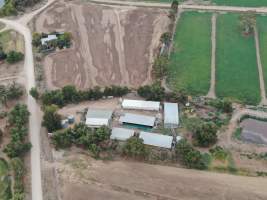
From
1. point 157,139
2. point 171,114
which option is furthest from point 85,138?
point 171,114

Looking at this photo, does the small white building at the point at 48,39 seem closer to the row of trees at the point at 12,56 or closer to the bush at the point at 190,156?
the row of trees at the point at 12,56

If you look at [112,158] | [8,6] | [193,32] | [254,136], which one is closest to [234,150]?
[254,136]

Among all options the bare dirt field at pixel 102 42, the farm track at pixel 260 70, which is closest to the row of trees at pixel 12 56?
the bare dirt field at pixel 102 42

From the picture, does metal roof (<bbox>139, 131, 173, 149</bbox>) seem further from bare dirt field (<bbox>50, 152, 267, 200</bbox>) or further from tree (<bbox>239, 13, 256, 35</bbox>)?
tree (<bbox>239, 13, 256, 35</bbox>)

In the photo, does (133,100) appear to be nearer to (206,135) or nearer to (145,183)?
(206,135)

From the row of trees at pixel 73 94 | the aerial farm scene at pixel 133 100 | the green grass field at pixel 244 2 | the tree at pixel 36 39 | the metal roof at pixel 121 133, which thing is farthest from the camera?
the green grass field at pixel 244 2

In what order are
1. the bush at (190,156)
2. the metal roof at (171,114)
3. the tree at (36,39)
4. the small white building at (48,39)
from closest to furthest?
the bush at (190,156) < the metal roof at (171,114) < the small white building at (48,39) < the tree at (36,39)

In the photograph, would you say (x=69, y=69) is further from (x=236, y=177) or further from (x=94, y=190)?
(x=236, y=177)

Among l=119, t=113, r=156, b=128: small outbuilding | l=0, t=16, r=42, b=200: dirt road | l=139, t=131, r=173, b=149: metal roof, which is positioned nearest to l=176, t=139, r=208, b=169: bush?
l=139, t=131, r=173, b=149: metal roof
